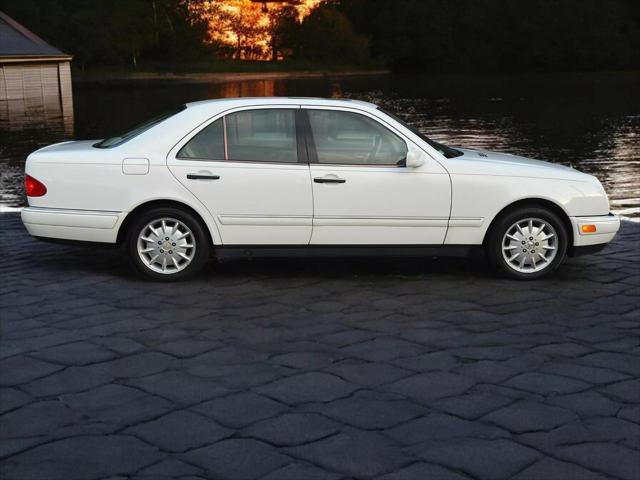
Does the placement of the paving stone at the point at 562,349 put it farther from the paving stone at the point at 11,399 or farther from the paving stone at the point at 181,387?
the paving stone at the point at 11,399

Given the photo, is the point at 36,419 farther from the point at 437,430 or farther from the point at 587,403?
the point at 587,403

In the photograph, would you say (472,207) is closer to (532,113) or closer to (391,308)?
(391,308)

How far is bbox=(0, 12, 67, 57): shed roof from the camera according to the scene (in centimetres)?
4702

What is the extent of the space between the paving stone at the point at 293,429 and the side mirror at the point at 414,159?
131 inches

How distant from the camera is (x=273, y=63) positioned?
359 feet

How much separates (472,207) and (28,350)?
3.68 m

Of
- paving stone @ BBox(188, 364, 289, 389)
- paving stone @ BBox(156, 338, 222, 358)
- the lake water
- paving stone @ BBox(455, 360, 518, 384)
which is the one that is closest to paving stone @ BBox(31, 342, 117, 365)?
paving stone @ BBox(156, 338, 222, 358)

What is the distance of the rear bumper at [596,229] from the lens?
26.1ft

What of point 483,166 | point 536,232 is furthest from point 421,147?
point 536,232

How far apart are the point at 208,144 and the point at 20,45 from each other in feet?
143

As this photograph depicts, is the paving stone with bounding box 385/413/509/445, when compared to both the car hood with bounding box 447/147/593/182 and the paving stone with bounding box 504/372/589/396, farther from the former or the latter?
the car hood with bounding box 447/147/593/182

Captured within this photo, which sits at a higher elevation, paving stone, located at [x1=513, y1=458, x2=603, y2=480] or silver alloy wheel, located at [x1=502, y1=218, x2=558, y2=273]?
silver alloy wheel, located at [x1=502, y1=218, x2=558, y2=273]

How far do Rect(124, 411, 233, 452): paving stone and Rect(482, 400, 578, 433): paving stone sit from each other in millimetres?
1331

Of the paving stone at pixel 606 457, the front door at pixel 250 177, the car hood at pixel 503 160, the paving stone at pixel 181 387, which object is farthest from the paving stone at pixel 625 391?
the front door at pixel 250 177
